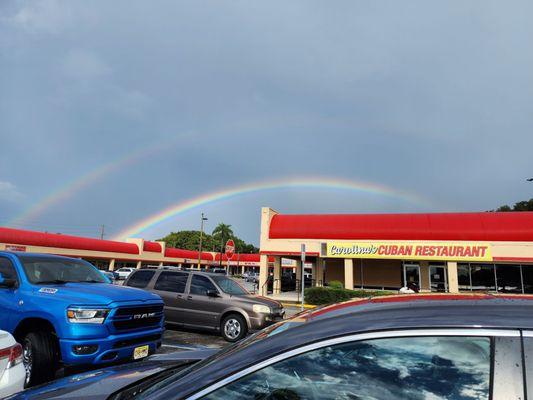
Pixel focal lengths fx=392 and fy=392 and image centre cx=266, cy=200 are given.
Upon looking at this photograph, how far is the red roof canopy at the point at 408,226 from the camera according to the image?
77.6ft

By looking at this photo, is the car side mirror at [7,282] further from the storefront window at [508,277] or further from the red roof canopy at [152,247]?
the red roof canopy at [152,247]

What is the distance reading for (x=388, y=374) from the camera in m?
1.47

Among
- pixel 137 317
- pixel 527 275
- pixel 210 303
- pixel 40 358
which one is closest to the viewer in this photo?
pixel 40 358

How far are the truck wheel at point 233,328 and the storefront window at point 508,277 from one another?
21546mm

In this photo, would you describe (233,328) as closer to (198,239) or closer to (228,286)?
(228,286)

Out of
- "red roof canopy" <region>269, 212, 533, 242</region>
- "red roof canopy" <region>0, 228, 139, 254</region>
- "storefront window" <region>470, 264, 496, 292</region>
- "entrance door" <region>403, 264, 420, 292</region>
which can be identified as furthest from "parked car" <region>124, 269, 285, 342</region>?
"red roof canopy" <region>0, 228, 139, 254</region>

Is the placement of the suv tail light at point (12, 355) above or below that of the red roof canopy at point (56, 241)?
below

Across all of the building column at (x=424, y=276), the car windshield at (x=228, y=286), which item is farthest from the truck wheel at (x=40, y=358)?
the building column at (x=424, y=276)

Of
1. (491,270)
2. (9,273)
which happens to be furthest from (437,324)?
(491,270)

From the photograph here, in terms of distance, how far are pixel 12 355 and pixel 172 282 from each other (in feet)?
22.7

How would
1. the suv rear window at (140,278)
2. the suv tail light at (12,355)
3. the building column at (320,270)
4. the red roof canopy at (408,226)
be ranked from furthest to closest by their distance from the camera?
the building column at (320,270)
the red roof canopy at (408,226)
the suv rear window at (140,278)
the suv tail light at (12,355)

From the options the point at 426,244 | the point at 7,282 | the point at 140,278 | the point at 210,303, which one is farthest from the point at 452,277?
the point at 7,282

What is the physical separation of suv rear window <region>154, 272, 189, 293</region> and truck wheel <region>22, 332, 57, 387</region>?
527 cm

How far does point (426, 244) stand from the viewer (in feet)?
80.3
